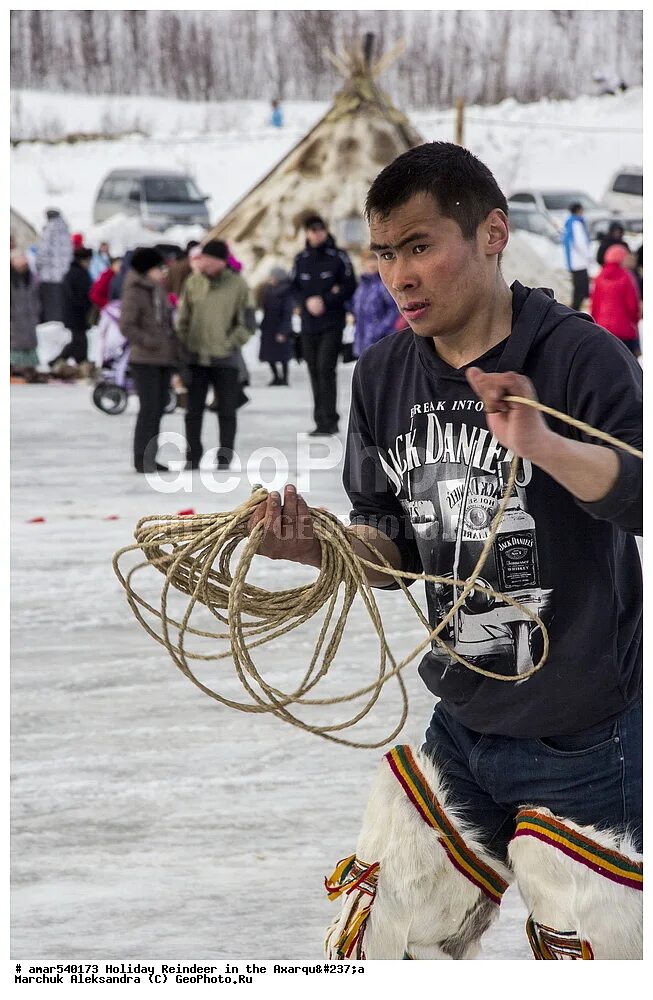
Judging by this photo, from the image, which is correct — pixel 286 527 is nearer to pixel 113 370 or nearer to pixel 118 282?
pixel 113 370

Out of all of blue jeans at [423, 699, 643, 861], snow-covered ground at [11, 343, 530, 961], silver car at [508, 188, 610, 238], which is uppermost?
silver car at [508, 188, 610, 238]

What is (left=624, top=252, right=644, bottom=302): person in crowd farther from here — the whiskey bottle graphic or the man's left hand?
the man's left hand

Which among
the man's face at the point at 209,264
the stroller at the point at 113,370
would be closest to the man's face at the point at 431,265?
the man's face at the point at 209,264

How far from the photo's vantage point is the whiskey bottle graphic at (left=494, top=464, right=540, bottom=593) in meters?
1.62

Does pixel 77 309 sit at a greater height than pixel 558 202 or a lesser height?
lesser

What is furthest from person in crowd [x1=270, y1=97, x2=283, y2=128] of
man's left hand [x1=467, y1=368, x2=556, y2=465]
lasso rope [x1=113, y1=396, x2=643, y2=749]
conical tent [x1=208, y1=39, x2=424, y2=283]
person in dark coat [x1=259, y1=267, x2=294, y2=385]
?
man's left hand [x1=467, y1=368, x2=556, y2=465]

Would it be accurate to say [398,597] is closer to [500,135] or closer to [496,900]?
[496,900]

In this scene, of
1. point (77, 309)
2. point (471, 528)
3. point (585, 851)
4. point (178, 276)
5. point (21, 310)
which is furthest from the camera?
point (77, 309)

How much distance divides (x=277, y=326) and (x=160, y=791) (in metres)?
8.97

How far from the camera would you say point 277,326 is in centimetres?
1164

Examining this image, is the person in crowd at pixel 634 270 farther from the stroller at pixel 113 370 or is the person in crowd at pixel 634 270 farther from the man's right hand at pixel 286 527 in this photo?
the man's right hand at pixel 286 527

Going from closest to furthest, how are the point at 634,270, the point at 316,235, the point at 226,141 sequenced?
the point at 316,235 < the point at 634,270 < the point at 226,141

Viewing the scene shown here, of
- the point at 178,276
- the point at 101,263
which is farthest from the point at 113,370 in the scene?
the point at 101,263

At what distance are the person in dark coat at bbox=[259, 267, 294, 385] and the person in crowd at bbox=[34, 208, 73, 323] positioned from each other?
3.07 meters
